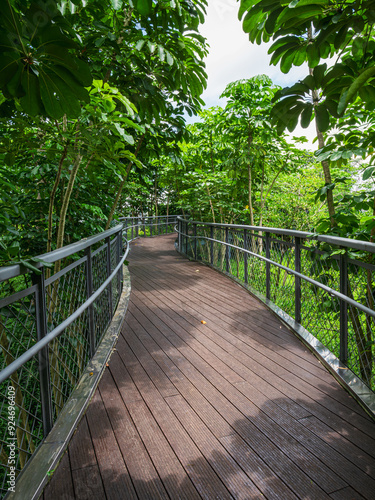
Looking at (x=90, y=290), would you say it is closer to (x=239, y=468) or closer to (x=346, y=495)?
(x=239, y=468)

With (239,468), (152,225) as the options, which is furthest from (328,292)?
(152,225)

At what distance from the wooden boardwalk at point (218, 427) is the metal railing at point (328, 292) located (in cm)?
22

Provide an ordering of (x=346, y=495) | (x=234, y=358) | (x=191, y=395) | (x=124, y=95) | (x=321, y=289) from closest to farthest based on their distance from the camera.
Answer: (x=346, y=495) < (x=191, y=395) < (x=234, y=358) < (x=321, y=289) < (x=124, y=95)

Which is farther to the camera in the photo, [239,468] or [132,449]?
[132,449]

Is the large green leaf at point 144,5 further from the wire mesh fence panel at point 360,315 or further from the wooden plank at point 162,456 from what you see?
the wooden plank at point 162,456

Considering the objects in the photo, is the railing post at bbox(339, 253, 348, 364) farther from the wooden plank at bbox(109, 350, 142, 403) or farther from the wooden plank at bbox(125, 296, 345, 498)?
the wooden plank at bbox(109, 350, 142, 403)

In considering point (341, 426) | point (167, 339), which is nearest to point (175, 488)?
point (341, 426)

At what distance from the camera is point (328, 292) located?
2.50 m

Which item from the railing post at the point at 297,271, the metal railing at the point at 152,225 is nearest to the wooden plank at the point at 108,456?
the railing post at the point at 297,271

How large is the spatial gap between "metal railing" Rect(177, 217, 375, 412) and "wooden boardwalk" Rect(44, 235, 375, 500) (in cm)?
22

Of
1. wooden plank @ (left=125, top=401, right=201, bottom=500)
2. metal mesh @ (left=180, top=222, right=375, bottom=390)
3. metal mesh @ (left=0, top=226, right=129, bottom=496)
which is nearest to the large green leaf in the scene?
metal mesh @ (left=0, top=226, right=129, bottom=496)

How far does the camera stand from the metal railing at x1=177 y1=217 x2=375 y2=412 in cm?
230

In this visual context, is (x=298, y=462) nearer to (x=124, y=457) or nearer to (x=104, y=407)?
(x=124, y=457)

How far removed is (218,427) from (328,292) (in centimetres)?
132
